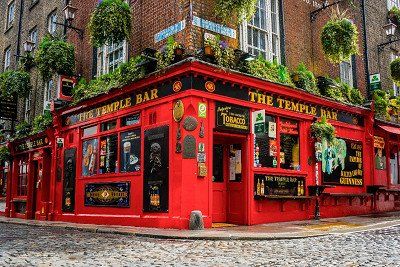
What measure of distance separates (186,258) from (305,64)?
10.5 metres

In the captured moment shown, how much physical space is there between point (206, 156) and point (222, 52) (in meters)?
2.82

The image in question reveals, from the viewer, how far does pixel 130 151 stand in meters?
12.4

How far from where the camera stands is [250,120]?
11805mm

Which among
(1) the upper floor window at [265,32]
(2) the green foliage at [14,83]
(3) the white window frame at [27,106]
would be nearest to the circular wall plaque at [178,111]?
(1) the upper floor window at [265,32]

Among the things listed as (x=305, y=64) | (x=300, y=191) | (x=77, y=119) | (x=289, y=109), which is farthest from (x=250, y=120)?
(x=77, y=119)

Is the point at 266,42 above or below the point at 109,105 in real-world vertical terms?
above

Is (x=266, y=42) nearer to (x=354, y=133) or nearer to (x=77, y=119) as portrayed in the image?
(x=354, y=133)

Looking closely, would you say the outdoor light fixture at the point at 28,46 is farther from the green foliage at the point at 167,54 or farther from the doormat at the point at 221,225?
the doormat at the point at 221,225

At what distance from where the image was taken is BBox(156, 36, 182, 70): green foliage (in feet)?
36.6

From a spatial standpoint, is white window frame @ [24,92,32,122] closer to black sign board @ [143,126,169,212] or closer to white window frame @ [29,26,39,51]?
white window frame @ [29,26,39,51]

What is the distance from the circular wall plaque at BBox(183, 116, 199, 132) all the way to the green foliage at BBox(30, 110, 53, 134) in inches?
325

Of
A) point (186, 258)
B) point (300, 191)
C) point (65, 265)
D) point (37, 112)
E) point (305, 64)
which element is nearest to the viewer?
point (65, 265)

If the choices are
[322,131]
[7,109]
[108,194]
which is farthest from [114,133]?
[7,109]

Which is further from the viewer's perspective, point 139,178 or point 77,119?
point 77,119
